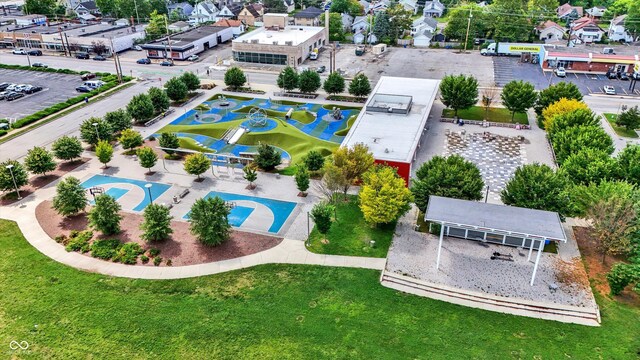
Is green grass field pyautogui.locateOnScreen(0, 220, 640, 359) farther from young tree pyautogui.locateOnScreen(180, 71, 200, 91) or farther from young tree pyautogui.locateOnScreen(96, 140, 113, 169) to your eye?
young tree pyautogui.locateOnScreen(180, 71, 200, 91)

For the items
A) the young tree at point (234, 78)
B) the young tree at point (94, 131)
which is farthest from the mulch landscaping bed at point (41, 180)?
the young tree at point (234, 78)

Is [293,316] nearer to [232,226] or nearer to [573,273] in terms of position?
[232,226]

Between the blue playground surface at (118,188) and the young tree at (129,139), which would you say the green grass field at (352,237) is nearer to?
the blue playground surface at (118,188)

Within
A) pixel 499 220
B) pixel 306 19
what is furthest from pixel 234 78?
pixel 499 220

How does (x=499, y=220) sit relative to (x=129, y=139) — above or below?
above

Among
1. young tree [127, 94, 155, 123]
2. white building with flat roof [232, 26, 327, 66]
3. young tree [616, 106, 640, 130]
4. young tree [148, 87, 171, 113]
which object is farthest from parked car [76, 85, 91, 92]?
young tree [616, 106, 640, 130]

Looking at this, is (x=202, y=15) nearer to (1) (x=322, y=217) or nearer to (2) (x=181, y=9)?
(2) (x=181, y=9)

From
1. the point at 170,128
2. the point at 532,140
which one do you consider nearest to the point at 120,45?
the point at 170,128
